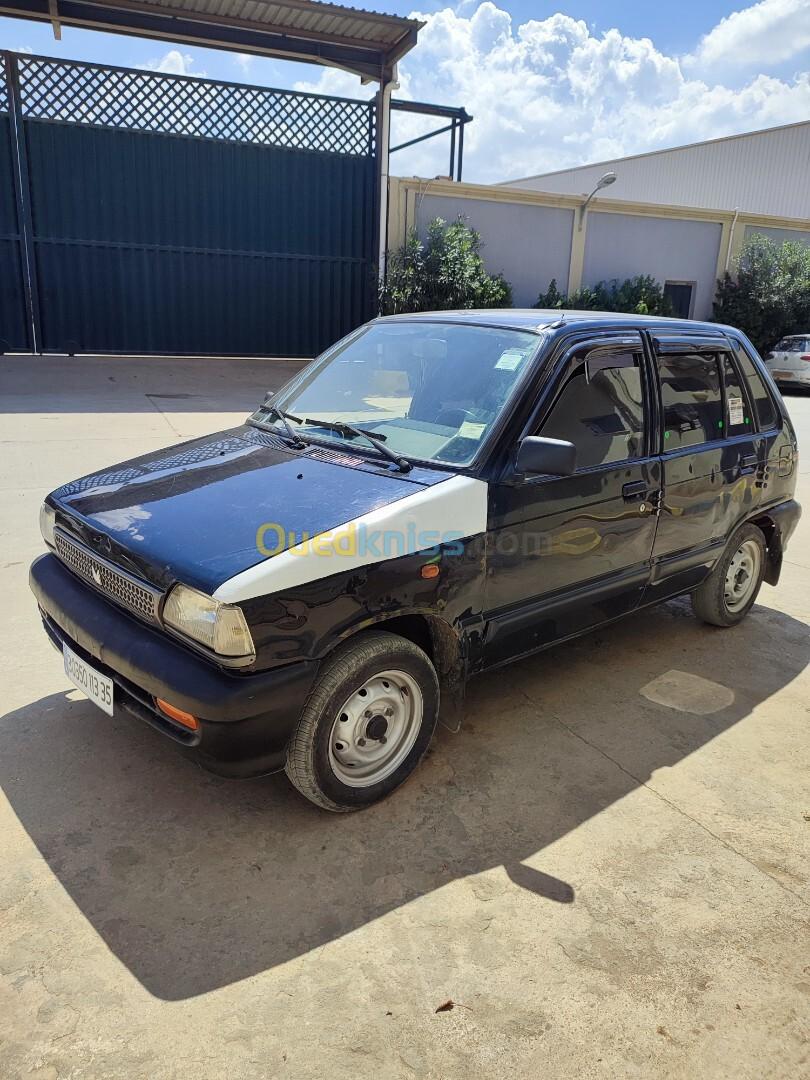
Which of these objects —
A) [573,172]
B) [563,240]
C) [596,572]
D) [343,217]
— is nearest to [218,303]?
[343,217]

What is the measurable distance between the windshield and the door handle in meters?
0.78

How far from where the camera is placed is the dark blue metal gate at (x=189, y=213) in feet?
45.6

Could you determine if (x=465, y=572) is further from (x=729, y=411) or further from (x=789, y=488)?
(x=789, y=488)

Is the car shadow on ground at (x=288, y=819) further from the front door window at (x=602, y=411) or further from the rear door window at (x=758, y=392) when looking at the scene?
the rear door window at (x=758, y=392)

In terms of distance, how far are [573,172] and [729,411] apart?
40.1m

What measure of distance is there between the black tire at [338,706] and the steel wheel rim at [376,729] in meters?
0.02

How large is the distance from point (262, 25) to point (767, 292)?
13710 mm

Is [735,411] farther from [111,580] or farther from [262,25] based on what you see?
[262,25]

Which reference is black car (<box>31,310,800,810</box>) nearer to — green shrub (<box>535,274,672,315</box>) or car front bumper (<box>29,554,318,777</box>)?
car front bumper (<box>29,554,318,777</box>)

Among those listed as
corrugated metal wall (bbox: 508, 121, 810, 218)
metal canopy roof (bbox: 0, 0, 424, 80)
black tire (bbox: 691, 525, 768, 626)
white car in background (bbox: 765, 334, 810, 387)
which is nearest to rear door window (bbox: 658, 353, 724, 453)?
black tire (bbox: 691, 525, 768, 626)

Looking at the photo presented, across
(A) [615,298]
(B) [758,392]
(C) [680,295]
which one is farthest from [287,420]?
(C) [680,295]

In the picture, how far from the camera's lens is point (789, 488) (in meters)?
4.77

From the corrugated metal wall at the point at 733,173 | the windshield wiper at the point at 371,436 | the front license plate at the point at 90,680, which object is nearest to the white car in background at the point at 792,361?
the corrugated metal wall at the point at 733,173

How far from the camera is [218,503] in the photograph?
284cm
